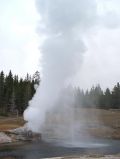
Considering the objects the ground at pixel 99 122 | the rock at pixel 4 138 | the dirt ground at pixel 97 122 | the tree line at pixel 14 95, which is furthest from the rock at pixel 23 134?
the tree line at pixel 14 95

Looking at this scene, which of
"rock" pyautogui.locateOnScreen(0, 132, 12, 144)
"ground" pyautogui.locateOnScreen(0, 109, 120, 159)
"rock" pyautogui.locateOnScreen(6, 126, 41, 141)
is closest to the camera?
"rock" pyautogui.locateOnScreen(0, 132, 12, 144)

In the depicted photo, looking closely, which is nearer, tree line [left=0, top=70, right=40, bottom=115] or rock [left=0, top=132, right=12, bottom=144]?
rock [left=0, top=132, right=12, bottom=144]

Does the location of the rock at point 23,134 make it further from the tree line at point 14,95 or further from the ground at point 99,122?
the tree line at point 14,95

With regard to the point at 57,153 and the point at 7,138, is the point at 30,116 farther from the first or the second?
the point at 57,153

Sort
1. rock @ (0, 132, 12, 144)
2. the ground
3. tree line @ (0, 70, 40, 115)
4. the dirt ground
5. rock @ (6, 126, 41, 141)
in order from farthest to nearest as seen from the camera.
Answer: tree line @ (0, 70, 40, 115) → the dirt ground → the ground → rock @ (6, 126, 41, 141) → rock @ (0, 132, 12, 144)

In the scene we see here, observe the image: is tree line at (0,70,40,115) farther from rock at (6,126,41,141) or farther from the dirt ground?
rock at (6,126,41,141)

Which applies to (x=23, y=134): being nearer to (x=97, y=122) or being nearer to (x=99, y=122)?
(x=97, y=122)

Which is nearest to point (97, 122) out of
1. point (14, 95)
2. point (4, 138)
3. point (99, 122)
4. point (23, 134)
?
point (99, 122)

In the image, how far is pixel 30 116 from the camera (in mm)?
90500

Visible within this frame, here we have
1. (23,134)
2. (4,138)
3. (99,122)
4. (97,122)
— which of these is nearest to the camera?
(4,138)

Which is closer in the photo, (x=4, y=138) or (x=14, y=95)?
(x=4, y=138)

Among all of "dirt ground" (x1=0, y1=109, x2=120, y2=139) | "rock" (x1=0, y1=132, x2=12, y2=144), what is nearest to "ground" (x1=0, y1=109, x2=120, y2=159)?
"dirt ground" (x1=0, y1=109, x2=120, y2=139)

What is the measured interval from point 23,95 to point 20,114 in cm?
744

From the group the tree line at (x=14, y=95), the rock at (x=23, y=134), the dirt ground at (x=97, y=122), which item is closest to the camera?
the rock at (x=23, y=134)
